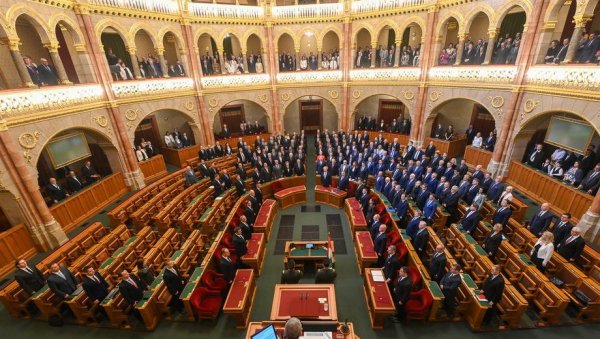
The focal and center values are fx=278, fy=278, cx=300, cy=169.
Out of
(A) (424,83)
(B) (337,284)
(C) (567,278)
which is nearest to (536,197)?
(C) (567,278)

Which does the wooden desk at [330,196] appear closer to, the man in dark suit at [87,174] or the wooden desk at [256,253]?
the wooden desk at [256,253]

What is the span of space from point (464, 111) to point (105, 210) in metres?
19.7

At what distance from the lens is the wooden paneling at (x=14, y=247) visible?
8.75 metres

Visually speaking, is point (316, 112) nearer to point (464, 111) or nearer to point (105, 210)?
point (464, 111)

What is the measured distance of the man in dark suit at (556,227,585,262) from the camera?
270 inches

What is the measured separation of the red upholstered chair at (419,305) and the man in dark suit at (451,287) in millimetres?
431

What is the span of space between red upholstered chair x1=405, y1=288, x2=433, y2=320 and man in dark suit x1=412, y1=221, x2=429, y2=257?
158 centimetres

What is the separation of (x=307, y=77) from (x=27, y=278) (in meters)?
15.6

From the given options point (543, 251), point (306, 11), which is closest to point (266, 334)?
point (543, 251)

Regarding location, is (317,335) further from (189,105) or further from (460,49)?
(460,49)

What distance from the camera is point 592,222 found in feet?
28.1

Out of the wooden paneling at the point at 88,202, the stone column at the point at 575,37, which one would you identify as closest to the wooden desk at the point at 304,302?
the wooden paneling at the point at 88,202

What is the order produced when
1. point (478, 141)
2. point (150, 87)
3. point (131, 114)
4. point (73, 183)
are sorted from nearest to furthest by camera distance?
point (73, 183), point (131, 114), point (150, 87), point (478, 141)

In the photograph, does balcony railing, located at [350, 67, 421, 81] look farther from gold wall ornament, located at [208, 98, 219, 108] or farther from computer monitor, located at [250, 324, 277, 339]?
computer monitor, located at [250, 324, 277, 339]
